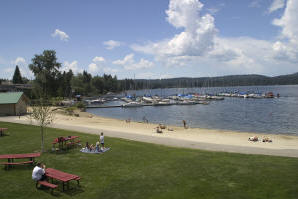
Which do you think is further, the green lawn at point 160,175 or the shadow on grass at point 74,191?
the shadow on grass at point 74,191

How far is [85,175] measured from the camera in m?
12.6

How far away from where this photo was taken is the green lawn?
10.3m

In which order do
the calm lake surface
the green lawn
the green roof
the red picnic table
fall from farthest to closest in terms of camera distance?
the calm lake surface → the green roof → the red picnic table → the green lawn

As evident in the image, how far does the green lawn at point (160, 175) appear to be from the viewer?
33.9 ft

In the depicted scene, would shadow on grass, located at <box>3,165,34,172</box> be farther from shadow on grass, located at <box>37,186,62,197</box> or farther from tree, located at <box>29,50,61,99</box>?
tree, located at <box>29,50,61,99</box>

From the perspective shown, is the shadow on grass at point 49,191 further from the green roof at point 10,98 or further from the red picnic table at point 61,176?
the green roof at point 10,98

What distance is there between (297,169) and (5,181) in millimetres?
15031

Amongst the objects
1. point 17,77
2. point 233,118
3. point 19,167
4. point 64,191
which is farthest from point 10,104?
point 17,77

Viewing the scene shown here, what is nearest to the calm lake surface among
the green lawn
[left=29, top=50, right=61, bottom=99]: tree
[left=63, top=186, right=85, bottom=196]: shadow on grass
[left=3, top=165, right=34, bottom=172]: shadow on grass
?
[left=29, top=50, right=61, bottom=99]: tree

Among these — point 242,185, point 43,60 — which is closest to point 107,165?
point 242,185

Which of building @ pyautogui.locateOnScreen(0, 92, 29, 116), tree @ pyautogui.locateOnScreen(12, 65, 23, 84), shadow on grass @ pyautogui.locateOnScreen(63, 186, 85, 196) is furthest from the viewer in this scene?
tree @ pyautogui.locateOnScreen(12, 65, 23, 84)

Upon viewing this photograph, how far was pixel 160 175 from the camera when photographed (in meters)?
12.7

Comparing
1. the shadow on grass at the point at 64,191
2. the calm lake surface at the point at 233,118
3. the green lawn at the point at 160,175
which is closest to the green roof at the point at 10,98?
the calm lake surface at the point at 233,118

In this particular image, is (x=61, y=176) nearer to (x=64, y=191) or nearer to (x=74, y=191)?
(x=64, y=191)
